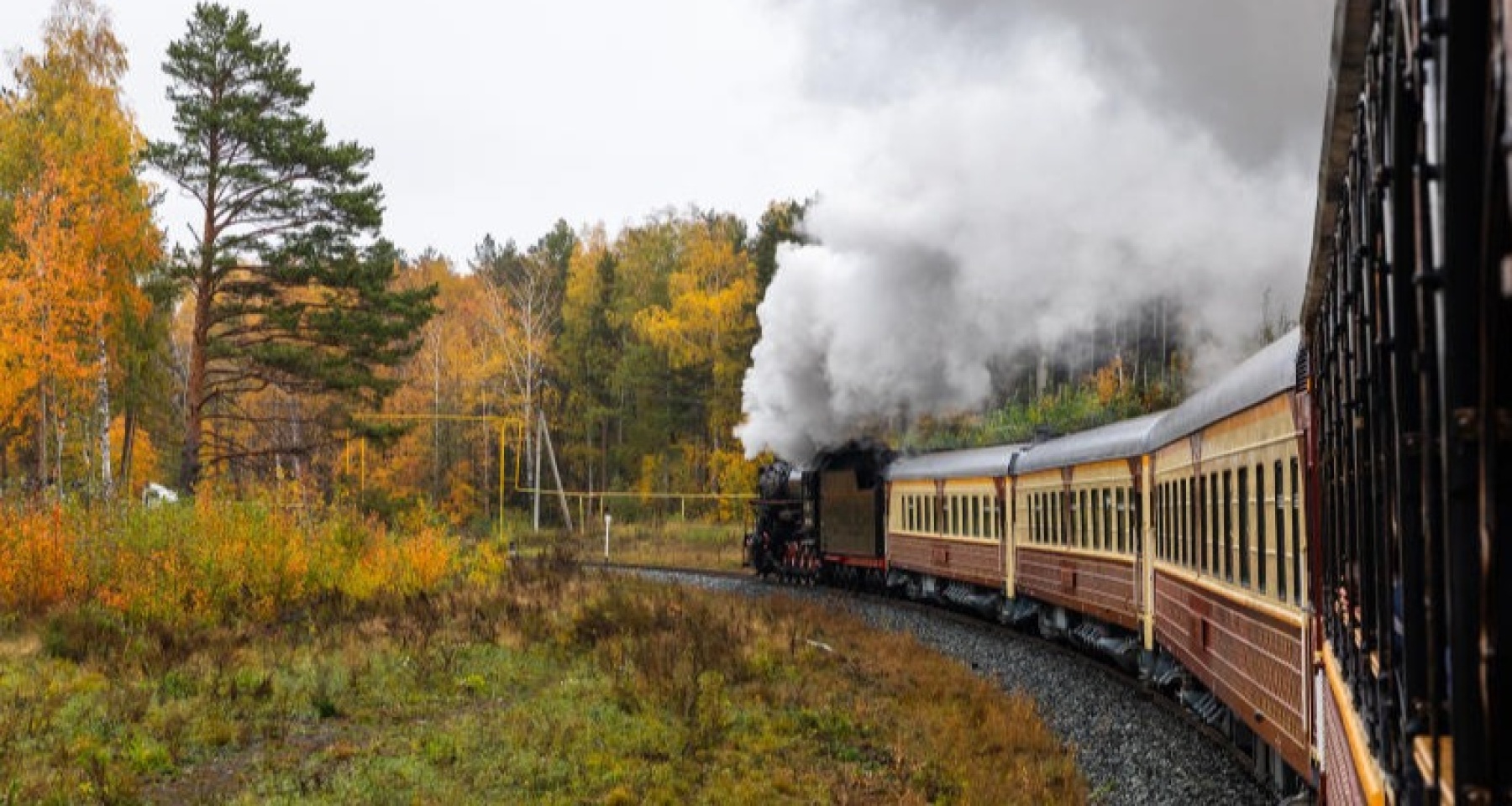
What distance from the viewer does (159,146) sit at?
28.0m

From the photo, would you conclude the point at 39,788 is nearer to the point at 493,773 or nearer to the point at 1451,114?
the point at 493,773

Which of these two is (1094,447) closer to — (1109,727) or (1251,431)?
(1109,727)

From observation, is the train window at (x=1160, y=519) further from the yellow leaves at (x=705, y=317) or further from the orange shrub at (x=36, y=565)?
the yellow leaves at (x=705, y=317)

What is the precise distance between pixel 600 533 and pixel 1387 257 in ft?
156

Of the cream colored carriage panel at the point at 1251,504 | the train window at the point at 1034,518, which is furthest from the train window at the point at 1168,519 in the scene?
the train window at the point at 1034,518

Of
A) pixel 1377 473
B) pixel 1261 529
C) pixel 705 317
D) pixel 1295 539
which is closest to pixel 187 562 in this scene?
pixel 1261 529

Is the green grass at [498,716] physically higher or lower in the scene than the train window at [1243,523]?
lower

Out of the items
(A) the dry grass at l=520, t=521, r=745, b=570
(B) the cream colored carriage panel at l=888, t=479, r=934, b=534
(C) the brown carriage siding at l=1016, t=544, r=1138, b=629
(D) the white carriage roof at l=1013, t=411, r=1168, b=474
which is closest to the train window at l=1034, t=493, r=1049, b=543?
(C) the brown carriage siding at l=1016, t=544, r=1138, b=629

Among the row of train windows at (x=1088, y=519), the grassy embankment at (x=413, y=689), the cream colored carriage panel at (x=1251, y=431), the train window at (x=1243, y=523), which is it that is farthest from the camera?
the row of train windows at (x=1088, y=519)

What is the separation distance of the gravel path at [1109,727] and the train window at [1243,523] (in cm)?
178

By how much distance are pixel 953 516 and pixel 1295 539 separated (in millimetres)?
16413

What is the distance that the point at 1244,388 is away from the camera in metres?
8.45

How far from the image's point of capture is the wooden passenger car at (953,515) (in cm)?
2106

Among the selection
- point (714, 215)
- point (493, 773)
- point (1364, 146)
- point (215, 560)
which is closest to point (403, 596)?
point (215, 560)
